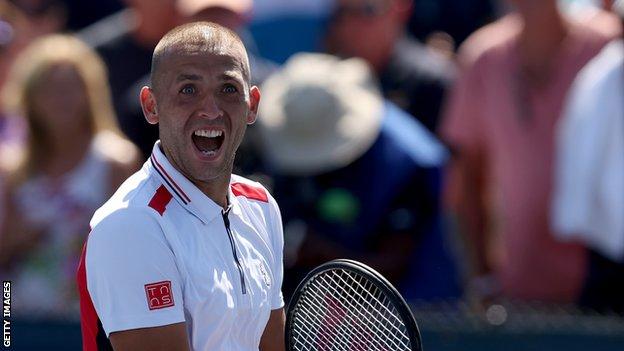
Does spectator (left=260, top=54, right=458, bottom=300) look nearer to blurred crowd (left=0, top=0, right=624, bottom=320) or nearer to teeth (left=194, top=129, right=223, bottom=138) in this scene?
blurred crowd (left=0, top=0, right=624, bottom=320)

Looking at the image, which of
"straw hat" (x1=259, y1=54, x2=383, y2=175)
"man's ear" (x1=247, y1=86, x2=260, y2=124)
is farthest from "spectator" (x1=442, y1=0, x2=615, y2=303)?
"man's ear" (x1=247, y1=86, x2=260, y2=124)

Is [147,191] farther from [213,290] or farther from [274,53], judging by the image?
[274,53]

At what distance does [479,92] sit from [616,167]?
0.81m

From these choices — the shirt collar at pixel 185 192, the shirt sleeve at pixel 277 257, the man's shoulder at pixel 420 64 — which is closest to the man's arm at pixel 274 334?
Answer: the shirt sleeve at pixel 277 257

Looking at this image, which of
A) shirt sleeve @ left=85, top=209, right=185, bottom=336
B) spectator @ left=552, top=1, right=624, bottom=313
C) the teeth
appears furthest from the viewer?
spectator @ left=552, top=1, right=624, bottom=313

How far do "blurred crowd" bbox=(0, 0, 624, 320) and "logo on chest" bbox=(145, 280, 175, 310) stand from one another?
8.92ft

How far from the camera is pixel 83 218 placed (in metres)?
6.12

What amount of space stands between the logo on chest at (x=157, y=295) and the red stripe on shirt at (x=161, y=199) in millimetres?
175

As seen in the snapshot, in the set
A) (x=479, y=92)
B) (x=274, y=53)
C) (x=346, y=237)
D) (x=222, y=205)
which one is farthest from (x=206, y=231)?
(x=274, y=53)

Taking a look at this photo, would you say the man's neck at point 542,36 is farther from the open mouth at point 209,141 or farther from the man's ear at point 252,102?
the open mouth at point 209,141

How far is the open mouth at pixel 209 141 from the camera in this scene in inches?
122

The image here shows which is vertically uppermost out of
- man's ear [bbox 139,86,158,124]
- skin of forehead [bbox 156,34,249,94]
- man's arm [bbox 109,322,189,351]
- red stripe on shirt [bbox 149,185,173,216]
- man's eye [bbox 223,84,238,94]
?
skin of forehead [bbox 156,34,249,94]

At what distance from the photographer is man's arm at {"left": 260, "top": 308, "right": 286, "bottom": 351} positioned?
3.49 meters

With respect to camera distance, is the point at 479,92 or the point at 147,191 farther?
the point at 479,92
